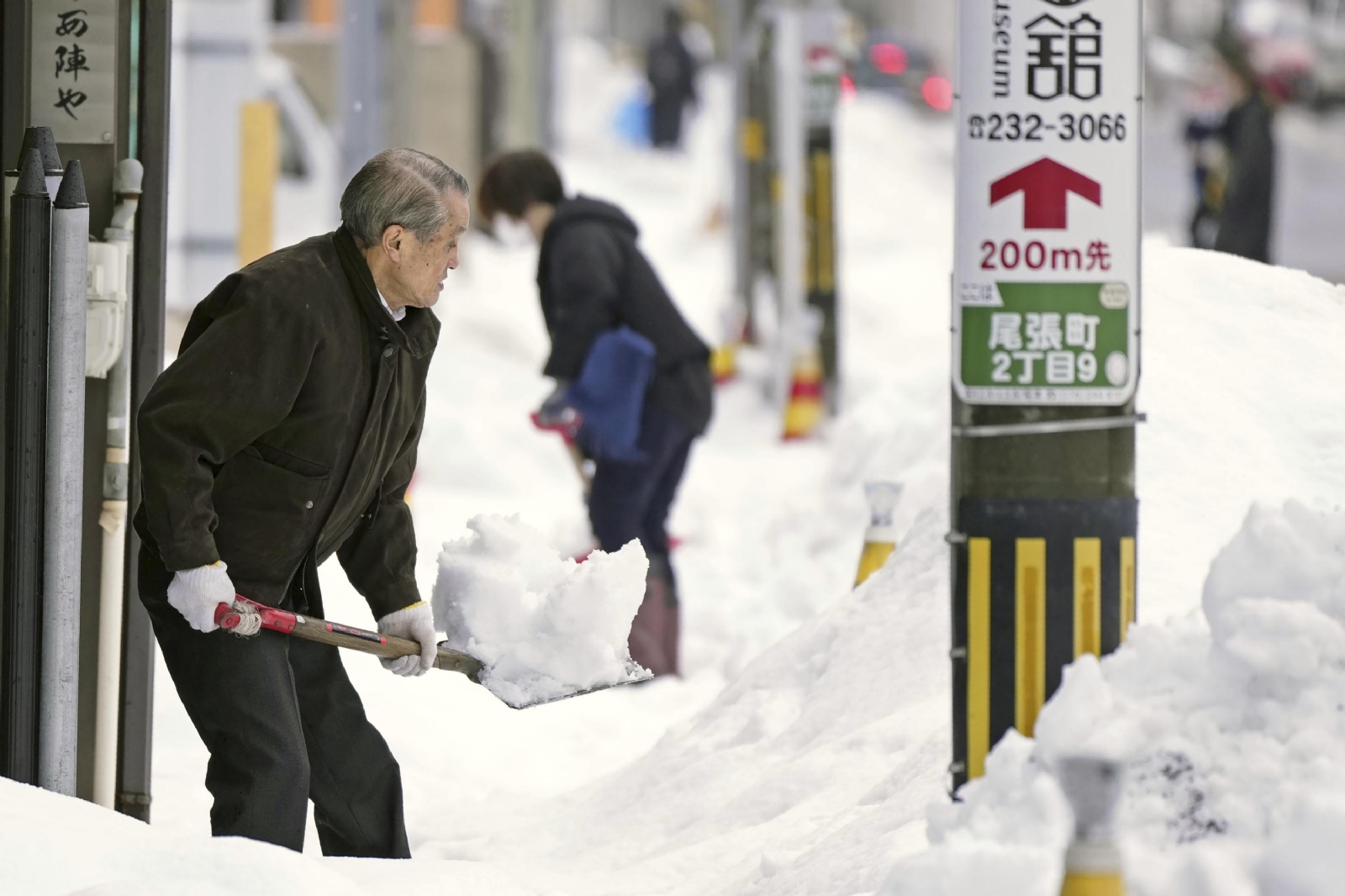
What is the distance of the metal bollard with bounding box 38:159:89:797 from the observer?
377 cm

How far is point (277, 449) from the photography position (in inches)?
140

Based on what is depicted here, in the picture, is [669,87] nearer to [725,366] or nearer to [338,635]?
[725,366]

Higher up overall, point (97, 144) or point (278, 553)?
point (97, 144)

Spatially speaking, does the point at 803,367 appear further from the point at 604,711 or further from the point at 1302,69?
the point at 1302,69

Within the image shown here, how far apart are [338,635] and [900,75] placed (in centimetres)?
3143

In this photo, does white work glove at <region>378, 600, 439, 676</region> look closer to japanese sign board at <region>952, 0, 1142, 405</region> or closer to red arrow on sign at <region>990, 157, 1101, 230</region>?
japanese sign board at <region>952, 0, 1142, 405</region>

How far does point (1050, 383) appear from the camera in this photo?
10.1 ft

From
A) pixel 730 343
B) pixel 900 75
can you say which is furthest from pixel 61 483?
pixel 900 75

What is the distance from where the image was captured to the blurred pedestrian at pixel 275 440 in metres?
3.41

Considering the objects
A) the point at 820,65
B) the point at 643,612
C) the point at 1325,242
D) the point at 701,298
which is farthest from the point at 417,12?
the point at 643,612

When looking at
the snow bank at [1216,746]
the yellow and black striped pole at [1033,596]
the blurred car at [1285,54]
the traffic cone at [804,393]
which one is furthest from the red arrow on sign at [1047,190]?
the blurred car at [1285,54]

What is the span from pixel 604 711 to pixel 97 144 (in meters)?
2.97

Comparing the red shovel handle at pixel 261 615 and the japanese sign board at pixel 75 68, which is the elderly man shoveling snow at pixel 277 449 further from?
the japanese sign board at pixel 75 68

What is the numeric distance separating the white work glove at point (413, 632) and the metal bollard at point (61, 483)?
59 cm
